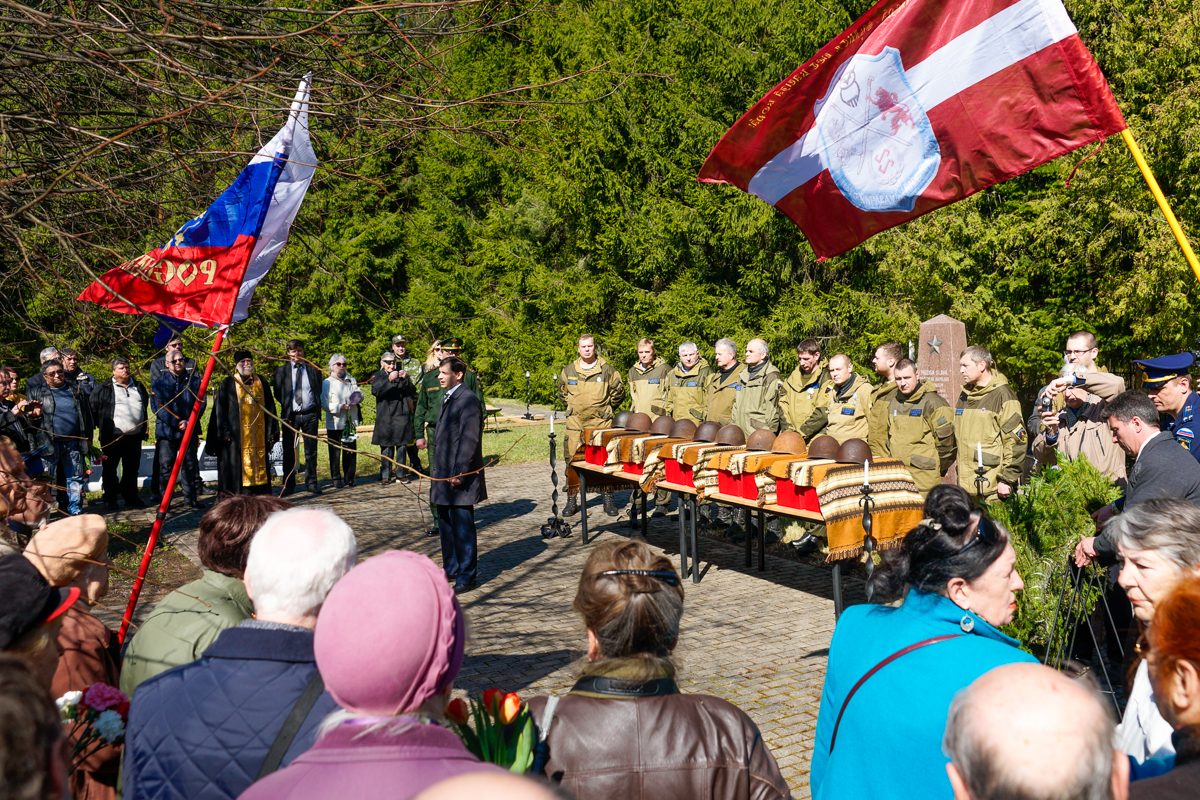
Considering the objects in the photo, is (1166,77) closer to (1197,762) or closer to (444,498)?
(444,498)

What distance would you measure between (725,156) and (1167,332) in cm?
1544

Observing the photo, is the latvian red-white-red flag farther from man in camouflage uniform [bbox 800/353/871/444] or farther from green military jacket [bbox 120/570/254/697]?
green military jacket [bbox 120/570/254/697]

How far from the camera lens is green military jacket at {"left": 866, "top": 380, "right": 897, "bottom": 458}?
27.2 feet

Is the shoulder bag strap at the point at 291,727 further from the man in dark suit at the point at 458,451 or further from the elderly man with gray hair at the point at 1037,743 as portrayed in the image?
the man in dark suit at the point at 458,451

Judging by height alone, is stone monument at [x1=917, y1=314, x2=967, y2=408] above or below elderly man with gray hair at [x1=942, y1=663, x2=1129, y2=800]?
above

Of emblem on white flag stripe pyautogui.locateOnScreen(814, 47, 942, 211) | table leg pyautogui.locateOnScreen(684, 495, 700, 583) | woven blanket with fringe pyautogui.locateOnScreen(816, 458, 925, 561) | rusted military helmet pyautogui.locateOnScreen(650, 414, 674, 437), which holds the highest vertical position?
emblem on white flag stripe pyautogui.locateOnScreen(814, 47, 942, 211)

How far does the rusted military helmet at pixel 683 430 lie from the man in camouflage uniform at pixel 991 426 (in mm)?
2744

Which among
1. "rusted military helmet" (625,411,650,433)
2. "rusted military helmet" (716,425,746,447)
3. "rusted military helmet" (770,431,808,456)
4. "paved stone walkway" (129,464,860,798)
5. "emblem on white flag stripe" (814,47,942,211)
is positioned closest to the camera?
"emblem on white flag stripe" (814,47,942,211)

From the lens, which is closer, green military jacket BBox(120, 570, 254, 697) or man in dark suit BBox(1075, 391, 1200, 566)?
green military jacket BBox(120, 570, 254, 697)

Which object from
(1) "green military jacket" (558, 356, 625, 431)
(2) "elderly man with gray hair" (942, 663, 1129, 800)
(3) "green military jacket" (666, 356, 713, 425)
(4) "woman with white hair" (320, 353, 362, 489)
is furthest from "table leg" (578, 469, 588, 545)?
(2) "elderly man with gray hair" (942, 663, 1129, 800)

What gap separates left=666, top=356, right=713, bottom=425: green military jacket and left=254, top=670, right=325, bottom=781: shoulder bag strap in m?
8.86

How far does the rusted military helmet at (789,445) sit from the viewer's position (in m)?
7.78

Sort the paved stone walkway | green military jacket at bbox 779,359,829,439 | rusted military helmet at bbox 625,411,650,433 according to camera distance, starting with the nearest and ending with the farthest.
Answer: the paved stone walkway
green military jacket at bbox 779,359,829,439
rusted military helmet at bbox 625,411,650,433

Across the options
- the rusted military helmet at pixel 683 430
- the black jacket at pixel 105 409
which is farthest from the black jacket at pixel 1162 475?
the black jacket at pixel 105 409
